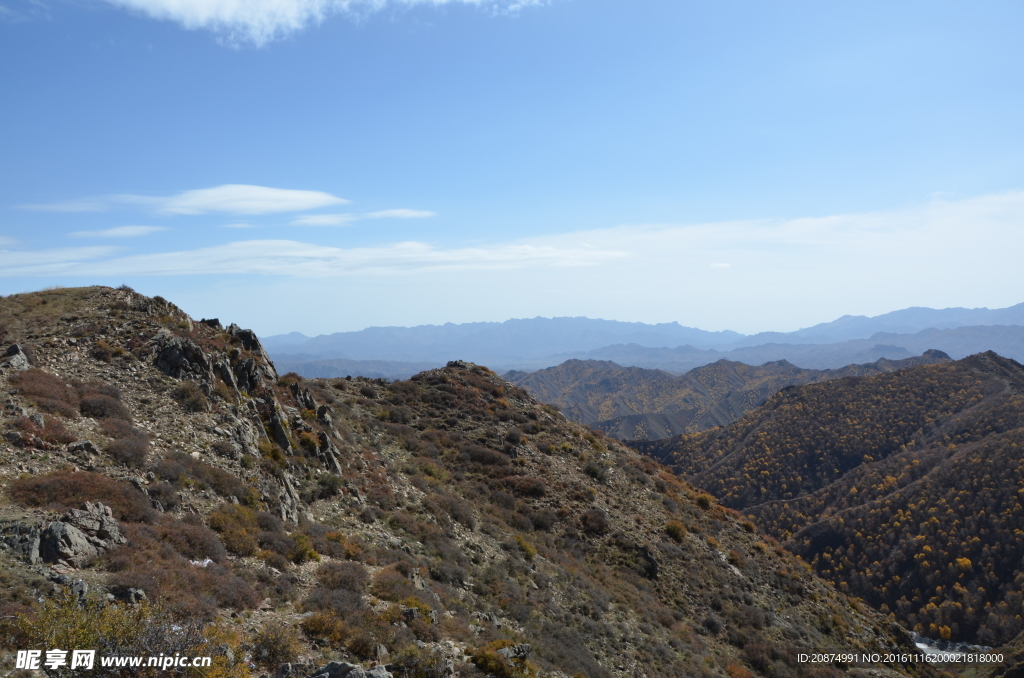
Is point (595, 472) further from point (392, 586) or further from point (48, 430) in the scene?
point (48, 430)

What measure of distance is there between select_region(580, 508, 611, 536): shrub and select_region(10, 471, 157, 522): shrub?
19.3 m

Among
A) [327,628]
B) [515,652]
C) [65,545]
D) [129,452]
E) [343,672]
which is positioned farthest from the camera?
[129,452]

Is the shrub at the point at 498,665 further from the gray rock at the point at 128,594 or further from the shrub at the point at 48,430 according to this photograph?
the shrub at the point at 48,430

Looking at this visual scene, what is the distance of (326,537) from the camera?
1509 centimetres

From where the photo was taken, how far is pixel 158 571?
970 cm

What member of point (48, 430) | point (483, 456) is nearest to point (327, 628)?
point (48, 430)

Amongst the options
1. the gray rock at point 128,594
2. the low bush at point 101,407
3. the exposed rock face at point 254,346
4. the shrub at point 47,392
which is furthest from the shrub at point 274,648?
the exposed rock face at point 254,346

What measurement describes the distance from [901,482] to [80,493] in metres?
99.4

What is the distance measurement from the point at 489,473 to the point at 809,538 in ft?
214

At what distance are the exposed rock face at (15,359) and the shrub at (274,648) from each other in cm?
1353

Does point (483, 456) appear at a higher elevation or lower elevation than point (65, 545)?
lower

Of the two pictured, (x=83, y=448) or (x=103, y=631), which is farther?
(x=83, y=448)

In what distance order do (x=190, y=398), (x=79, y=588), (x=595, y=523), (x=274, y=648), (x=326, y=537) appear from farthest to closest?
(x=595, y=523), (x=190, y=398), (x=326, y=537), (x=274, y=648), (x=79, y=588)

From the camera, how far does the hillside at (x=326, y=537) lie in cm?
930
